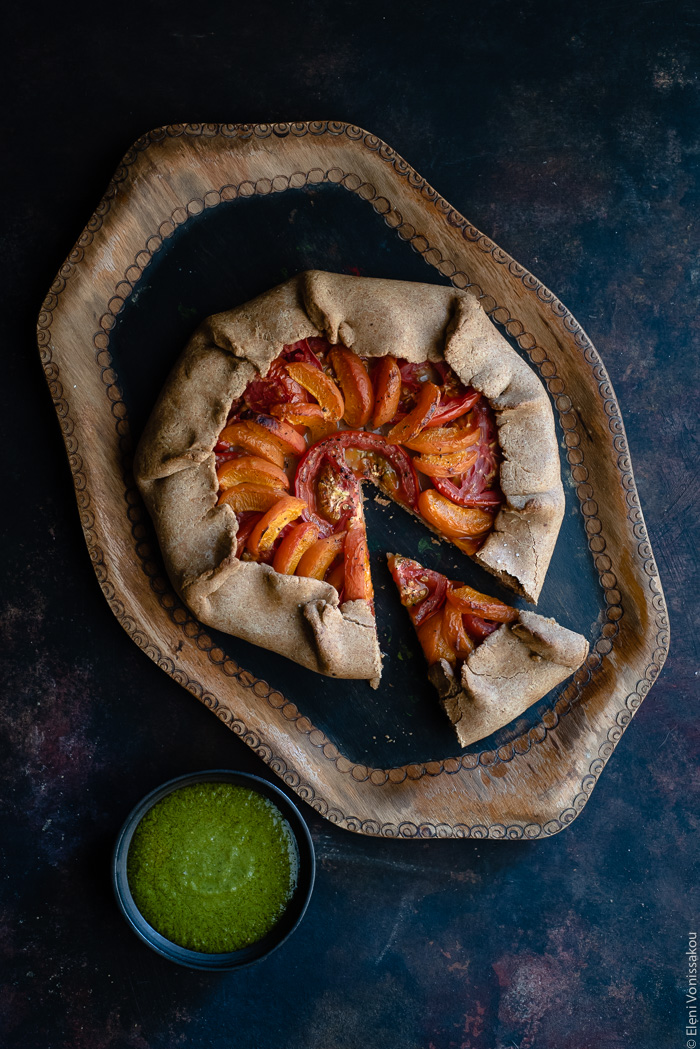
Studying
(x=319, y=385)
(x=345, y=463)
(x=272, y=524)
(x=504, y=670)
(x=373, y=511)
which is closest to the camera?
(x=272, y=524)

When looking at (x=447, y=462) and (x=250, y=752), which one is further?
(x=250, y=752)

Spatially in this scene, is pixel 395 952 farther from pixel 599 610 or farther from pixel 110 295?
pixel 110 295

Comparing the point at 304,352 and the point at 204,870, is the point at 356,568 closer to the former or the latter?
the point at 304,352

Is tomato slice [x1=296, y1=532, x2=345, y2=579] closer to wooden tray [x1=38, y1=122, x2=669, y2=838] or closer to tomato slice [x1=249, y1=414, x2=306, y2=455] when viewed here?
wooden tray [x1=38, y1=122, x2=669, y2=838]

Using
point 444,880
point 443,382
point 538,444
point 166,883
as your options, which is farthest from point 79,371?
point 444,880

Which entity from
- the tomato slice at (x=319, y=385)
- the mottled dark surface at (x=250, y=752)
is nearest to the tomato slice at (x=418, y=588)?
the tomato slice at (x=319, y=385)

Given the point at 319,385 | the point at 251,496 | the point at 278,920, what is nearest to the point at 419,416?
the point at 319,385
